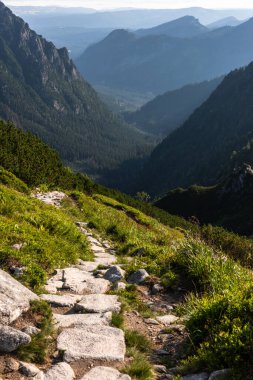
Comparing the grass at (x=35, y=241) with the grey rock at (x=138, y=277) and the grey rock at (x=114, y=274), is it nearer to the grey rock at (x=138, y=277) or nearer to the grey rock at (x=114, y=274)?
the grey rock at (x=114, y=274)

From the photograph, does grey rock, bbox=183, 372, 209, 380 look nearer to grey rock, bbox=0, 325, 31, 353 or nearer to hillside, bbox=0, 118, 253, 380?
hillside, bbox=0, 118, 253, 380

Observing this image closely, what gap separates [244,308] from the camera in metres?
8.43

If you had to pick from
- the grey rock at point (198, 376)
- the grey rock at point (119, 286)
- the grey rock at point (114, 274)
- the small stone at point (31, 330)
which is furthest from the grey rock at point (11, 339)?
the grey rock at point (114, 274)

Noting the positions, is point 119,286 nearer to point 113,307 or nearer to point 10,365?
point 113,307

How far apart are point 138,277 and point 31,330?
5.58 metres

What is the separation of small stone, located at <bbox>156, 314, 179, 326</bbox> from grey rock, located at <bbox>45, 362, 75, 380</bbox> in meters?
3.46

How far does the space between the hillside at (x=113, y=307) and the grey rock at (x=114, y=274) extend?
35mm

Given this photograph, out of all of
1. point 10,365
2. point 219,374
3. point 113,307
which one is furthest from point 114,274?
point 219,374

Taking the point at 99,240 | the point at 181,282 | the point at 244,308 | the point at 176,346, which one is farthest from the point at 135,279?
the point at 99,240

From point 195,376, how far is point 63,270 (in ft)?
23.1

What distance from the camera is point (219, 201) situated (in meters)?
173

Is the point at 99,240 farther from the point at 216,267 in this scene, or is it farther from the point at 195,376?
the point at 195,376

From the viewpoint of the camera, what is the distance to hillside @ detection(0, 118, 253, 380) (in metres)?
7.93

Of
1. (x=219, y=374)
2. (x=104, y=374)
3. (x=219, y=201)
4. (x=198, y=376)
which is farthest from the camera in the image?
(x=219, y=201)
